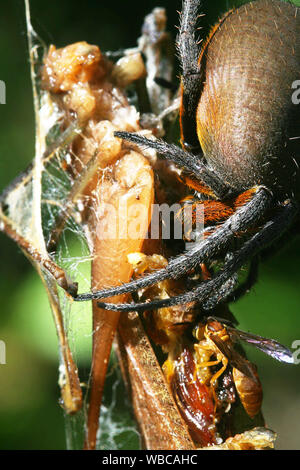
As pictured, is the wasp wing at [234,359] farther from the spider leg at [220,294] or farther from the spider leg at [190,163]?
the spider leg at [190,163]

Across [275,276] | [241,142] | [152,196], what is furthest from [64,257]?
[275,276]

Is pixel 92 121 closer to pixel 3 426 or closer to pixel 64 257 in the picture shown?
pixel 64 257

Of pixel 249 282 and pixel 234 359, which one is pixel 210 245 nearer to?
pixel 234 359

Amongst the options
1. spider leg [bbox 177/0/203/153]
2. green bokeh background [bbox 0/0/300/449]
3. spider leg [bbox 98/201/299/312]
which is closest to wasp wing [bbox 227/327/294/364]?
spider leg [bbox 98/201/299/312]

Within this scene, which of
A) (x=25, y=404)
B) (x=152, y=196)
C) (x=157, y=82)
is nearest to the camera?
(x=152, y=196)

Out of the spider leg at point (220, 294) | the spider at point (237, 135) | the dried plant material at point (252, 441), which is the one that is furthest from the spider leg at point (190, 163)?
the dried plant material at point (252, 441)

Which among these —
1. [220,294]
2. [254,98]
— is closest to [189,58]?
[254,98]
